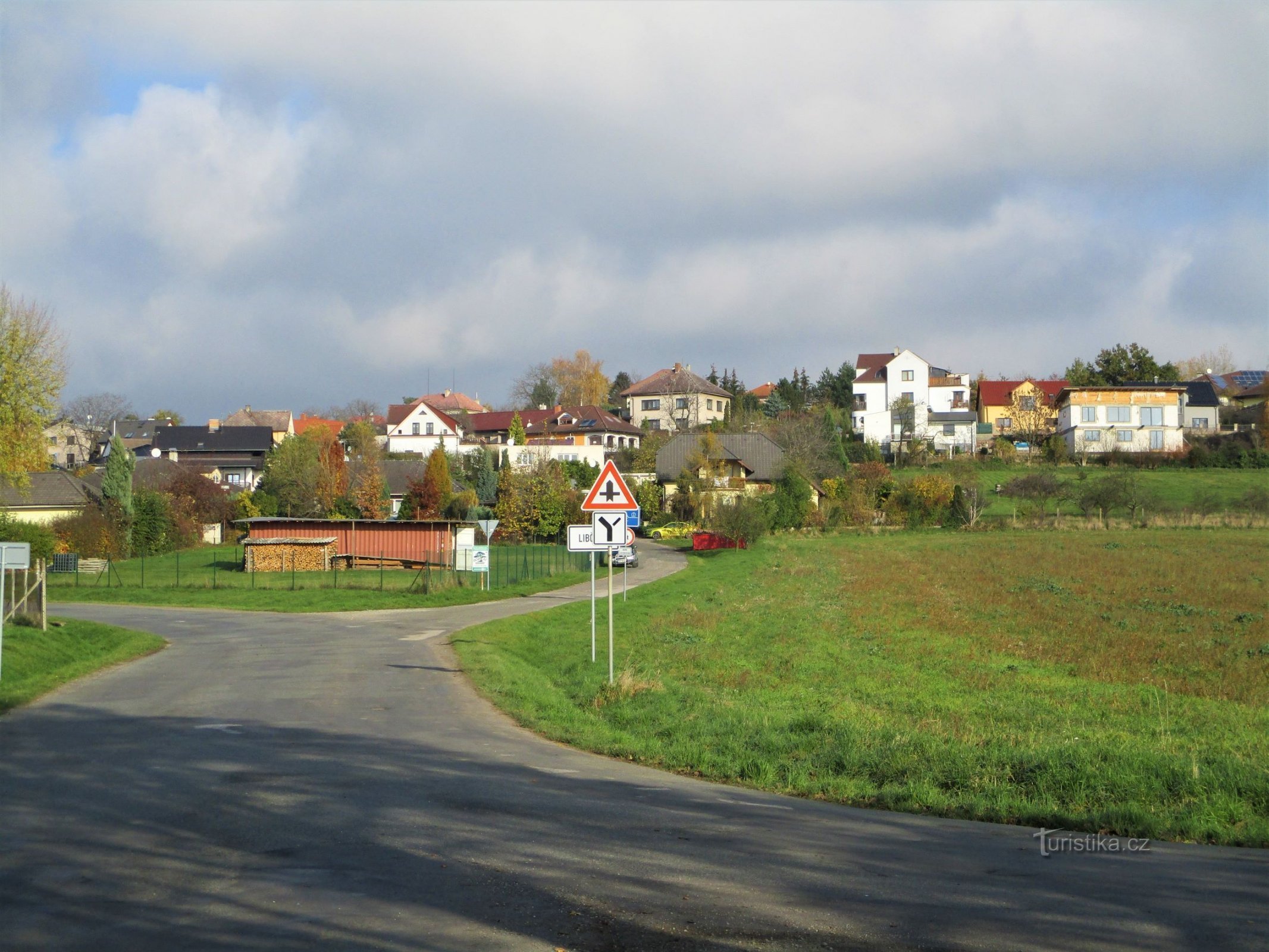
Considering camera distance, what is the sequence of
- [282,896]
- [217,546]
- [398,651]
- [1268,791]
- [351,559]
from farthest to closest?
1. [217,546]
2. [351,559]
3. [398,651]
4. [1268,791]
5. [282,896]

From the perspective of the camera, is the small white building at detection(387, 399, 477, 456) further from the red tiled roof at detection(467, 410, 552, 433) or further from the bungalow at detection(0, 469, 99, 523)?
the bungalow at detection(0, 469, 99, 523)

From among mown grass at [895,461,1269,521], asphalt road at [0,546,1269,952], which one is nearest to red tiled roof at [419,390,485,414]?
mown grass at [895,461,1269,521]

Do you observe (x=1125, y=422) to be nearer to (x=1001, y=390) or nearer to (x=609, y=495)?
(x=1001, y=390)

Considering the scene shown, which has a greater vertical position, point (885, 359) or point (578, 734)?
point (885, 359)

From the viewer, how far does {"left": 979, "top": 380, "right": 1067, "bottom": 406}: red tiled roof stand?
365 ft

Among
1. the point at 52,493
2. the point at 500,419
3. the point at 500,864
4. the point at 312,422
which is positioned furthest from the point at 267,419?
the point at 500,864

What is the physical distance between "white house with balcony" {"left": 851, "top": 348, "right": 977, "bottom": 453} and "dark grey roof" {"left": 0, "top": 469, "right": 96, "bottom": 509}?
6607cm

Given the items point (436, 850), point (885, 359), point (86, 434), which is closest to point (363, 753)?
point (436, 850)

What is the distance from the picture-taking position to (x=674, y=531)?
7206 centimetres

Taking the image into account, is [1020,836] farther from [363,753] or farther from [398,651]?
[398,651]

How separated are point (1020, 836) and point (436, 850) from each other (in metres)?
4.68

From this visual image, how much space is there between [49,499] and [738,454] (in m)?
48.4

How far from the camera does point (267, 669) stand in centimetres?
1988

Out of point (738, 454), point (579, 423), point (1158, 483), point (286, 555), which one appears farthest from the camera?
point (579, 423)
